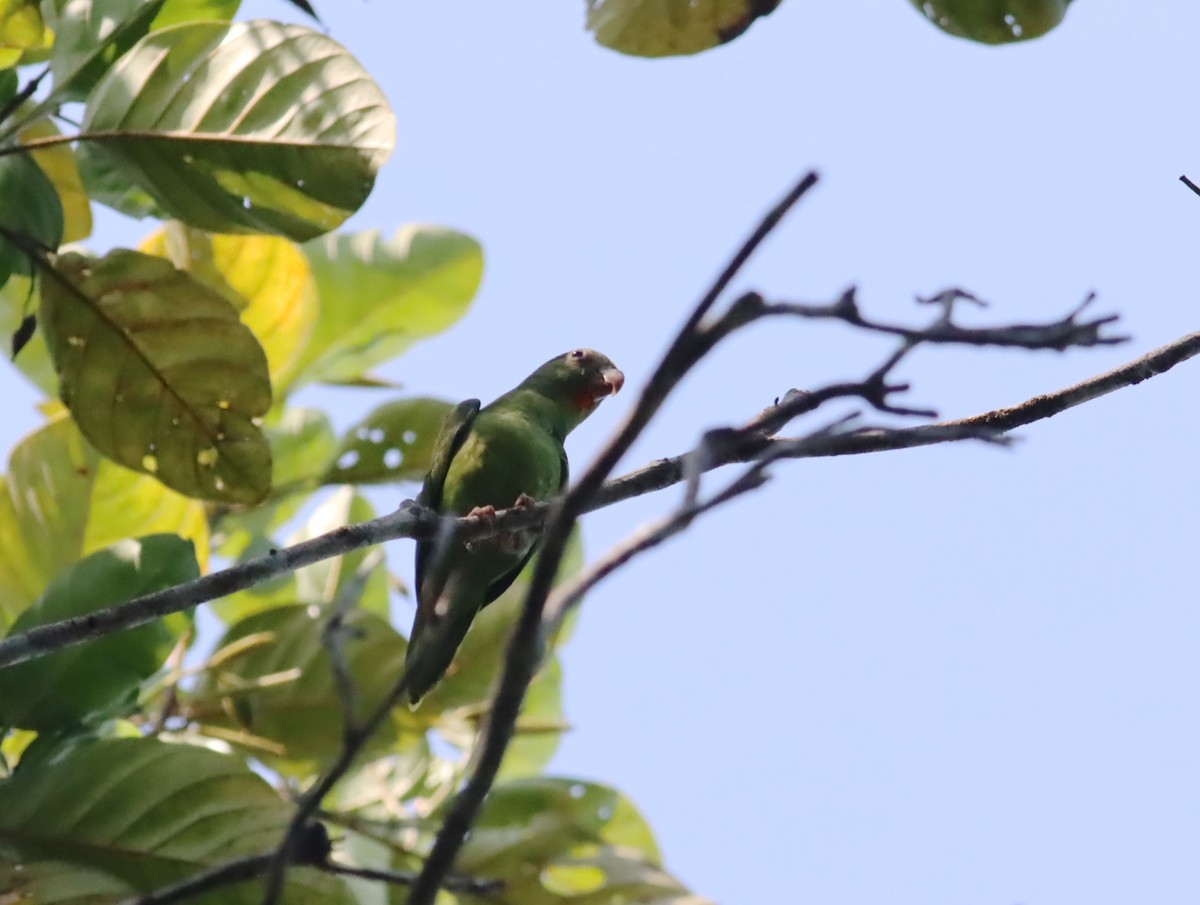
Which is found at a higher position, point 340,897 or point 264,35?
point 264,35

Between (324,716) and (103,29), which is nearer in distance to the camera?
(103,29)

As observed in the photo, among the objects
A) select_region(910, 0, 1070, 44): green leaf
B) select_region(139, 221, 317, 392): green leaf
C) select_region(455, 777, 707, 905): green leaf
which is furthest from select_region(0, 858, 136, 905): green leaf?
select_region(910, 0, 1070, 44): green leaf

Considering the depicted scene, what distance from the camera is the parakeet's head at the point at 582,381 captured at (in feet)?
14.8

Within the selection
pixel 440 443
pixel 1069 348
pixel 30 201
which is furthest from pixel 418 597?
pixel 1069 348

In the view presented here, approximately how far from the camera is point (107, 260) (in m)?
2.80

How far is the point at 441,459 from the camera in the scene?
12.6ft

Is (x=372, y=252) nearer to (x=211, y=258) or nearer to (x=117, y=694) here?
(x=211, y=258)

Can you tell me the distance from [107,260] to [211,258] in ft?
2.32

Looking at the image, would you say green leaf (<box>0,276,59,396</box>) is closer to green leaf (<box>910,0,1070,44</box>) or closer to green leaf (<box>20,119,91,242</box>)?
green leaf (<box>20,119,91,242</box>)

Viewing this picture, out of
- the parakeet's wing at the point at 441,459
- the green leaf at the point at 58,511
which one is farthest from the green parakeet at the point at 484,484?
the green leaf at the point at 58,511

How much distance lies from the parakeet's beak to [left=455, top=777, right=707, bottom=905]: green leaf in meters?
1.63

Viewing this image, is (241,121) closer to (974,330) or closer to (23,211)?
(23,211)

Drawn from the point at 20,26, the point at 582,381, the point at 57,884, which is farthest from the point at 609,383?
the point at 57,884

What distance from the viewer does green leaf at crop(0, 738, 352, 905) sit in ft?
7.88
